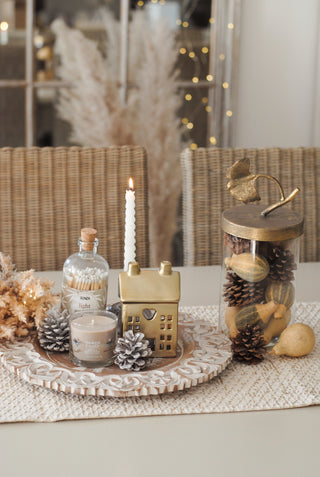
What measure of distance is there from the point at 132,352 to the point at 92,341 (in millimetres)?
58

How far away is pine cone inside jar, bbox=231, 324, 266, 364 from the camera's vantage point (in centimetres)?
103

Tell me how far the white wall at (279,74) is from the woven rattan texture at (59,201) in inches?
48.3

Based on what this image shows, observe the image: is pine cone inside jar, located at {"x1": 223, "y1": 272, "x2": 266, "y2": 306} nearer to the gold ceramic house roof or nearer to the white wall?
the gold ceramic house roof

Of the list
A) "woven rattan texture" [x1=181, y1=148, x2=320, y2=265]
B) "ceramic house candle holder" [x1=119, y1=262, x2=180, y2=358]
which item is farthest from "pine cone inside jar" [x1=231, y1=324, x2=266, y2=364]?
"woven rattan texture" [x1=181, y1=148, x2=320, y2=265]

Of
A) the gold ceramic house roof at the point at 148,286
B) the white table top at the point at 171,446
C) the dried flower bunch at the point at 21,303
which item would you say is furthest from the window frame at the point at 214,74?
the white table top at the point at 171,446

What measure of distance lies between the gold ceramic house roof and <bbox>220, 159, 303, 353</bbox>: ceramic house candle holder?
4.3 inches

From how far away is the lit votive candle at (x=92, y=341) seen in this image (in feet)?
3.08

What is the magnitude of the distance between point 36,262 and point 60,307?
0.56 metres

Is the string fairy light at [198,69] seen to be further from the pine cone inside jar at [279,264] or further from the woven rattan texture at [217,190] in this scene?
the pine cone inside jar at [279,264]

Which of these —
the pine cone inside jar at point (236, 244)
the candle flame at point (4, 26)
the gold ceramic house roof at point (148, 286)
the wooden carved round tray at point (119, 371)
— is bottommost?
the wooden carved round tray at point (119, 371)

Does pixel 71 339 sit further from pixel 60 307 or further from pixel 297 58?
pixel 297 58

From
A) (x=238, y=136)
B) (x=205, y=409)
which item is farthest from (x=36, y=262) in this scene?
(x=238, y=136)

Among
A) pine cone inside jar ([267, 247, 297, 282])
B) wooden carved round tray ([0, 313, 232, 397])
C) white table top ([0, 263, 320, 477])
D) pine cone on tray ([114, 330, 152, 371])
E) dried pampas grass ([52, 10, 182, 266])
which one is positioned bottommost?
white table top ([0, 263, 320, 477])

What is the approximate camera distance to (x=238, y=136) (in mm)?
2756
